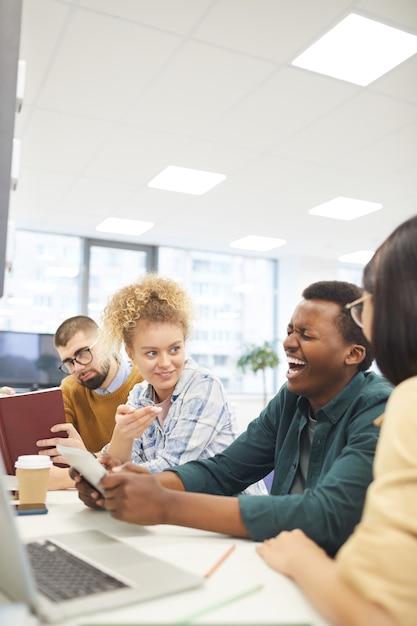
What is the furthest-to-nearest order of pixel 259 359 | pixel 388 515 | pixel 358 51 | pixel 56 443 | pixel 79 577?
pixel 259 359 → pixel 358 51 → pixel 56 443 → pixel 79 577 → pixel 388 515

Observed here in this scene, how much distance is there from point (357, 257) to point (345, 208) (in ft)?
7.96

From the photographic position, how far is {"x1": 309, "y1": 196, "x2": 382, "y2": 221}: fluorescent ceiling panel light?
17.4ft

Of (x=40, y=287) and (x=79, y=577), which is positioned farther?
(x=40, y=287)

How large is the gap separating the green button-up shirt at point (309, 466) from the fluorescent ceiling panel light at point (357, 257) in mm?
6166

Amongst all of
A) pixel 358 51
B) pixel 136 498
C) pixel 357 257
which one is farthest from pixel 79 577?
pixel 357 257

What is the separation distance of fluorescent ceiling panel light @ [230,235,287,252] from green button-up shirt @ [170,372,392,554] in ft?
17.2

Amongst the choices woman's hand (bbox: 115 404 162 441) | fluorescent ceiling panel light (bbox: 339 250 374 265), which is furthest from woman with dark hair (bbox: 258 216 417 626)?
fluorescent ceiling panel light (bbox: 339 250 374 265)

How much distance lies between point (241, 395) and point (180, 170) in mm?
3773

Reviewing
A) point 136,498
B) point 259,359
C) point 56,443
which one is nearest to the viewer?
point 136,498

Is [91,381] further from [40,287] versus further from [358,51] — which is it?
[40,287]

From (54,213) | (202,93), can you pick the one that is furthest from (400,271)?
(54,213)

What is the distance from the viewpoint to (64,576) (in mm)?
837

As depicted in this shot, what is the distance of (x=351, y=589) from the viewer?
0.72m

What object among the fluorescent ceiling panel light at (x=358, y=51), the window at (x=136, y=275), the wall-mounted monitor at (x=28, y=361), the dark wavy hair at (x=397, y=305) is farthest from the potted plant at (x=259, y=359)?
the dark wavy hair at (x=397, y=305)
